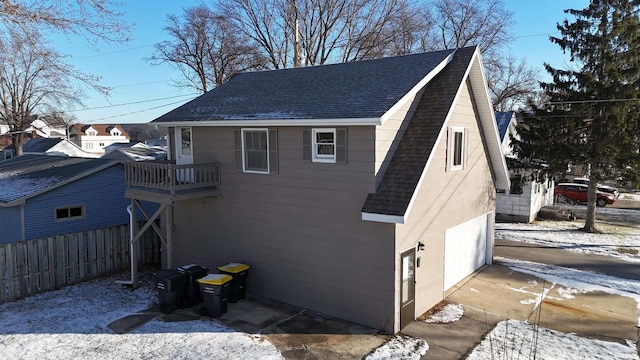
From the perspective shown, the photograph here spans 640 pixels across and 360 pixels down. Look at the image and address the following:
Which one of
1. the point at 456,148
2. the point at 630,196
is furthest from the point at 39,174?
the point at 630,196

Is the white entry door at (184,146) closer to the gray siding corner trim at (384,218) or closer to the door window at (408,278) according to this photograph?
the gray siding corner trim at (384,218)

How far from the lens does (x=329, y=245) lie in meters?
9.63

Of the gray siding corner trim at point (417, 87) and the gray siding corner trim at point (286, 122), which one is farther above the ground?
Result: the gray siding corner trim at point (417, 87)

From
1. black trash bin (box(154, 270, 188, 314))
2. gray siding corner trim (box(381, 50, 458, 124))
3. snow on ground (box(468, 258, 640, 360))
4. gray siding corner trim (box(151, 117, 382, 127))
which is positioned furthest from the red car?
black trash bin (box(154, 270, 188, 314))

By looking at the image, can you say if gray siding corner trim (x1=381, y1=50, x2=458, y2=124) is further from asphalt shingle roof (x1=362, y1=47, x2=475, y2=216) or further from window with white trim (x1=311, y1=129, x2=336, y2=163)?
window with white trim (x1=311, y1=129, x2=336, y2=163)

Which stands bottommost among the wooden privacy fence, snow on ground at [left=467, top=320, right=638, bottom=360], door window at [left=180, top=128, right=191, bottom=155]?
snow on ground at [left=467, top=320, right=638, bottom=360]

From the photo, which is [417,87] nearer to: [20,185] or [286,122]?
[286,122]

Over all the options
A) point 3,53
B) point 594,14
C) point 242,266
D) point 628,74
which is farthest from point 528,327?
point 594,14

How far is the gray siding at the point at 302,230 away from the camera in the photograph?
8977mm

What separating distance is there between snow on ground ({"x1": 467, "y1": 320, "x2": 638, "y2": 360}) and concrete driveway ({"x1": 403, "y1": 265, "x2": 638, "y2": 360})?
9.9 inches

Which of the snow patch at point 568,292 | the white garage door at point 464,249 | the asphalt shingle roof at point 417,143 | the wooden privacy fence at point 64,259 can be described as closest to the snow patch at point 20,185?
the wooden privacy fence at point 64,259

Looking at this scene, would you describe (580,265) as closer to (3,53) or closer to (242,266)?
(242,266)

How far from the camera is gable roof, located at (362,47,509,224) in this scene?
8.52 m

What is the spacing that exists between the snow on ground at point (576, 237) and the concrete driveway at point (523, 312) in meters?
5.36
